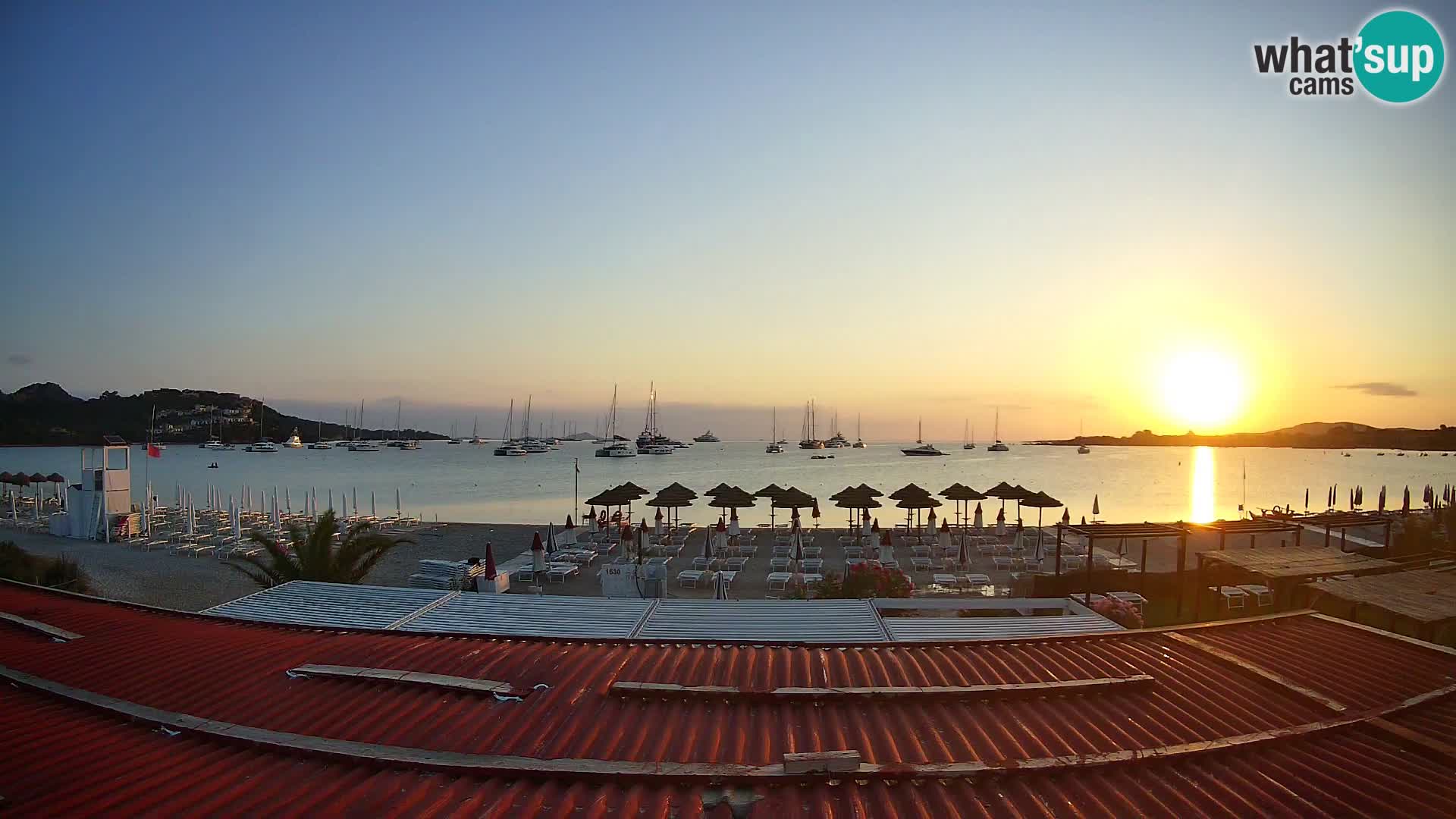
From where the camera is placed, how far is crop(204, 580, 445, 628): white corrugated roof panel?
754 centimetres

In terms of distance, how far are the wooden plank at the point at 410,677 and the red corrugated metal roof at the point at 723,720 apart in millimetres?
63

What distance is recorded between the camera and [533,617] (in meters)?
7.28

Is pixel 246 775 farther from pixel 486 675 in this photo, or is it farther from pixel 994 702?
pixel 994 702

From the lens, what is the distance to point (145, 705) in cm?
473

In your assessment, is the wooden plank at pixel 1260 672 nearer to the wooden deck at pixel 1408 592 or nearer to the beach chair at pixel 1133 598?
the wooden deck at pixel 1408 592

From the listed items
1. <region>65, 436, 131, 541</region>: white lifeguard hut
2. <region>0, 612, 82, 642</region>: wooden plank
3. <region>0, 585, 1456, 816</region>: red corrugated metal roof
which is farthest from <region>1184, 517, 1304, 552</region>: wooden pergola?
<region>65, 436, 131, 541</region>: white lifeguard hut

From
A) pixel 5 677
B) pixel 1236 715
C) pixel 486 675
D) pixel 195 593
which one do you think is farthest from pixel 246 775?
pixel 195 593

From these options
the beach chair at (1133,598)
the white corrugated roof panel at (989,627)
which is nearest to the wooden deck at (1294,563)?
the beach chair at (1133,598)

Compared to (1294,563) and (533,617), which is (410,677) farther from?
(1294,563)

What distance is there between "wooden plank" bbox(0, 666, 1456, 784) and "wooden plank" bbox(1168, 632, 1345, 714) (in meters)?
0.50

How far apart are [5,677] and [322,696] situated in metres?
2.42

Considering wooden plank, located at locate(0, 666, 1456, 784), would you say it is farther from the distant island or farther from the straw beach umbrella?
the distant island

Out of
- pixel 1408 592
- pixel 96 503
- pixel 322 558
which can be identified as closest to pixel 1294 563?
pixel 1408 592

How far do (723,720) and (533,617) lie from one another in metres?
3.59
